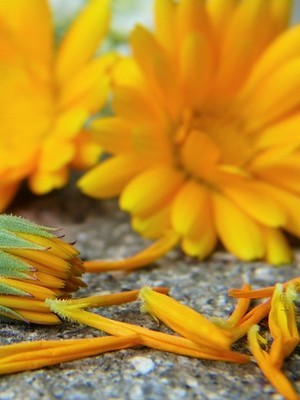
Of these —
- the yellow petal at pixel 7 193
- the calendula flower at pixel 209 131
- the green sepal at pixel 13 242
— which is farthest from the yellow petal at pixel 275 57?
the green sepal at pixel 13 242

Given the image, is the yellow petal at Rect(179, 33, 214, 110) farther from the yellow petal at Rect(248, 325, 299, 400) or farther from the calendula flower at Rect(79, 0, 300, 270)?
the yellow petal at Rect(248, 325, 299, 400)

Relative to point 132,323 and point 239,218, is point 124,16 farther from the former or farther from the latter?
point 132,323

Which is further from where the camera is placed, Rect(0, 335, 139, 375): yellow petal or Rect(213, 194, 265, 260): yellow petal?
Rect(213, 194, 265, 260): yellow petal

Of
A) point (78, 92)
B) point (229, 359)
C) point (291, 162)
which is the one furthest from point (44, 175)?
point (229, 359)

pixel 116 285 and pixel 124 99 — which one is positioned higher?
pixel 124 99

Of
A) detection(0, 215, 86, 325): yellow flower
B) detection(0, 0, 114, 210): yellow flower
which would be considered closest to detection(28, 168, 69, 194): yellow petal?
detection(0, 0, 114, 210): yellow flower

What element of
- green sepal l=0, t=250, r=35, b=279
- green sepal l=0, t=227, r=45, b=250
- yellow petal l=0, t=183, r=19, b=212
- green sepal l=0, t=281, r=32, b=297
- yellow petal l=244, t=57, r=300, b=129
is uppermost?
yellow petal l=244, t=57, r=300, b=129

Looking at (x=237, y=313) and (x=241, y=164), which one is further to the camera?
(x=241, y=164)
